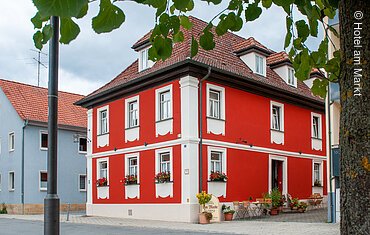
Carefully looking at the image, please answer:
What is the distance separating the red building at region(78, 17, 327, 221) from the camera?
20.8 metres

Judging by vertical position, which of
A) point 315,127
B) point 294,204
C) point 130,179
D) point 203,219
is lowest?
point 203,219

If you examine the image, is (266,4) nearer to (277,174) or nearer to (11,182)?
(277,174)

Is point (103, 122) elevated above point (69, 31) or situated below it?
above

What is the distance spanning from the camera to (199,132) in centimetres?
2083

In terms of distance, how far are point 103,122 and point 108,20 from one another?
81.7 ft

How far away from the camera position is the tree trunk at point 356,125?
193 cm

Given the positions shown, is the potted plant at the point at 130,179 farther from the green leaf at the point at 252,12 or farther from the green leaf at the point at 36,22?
the green leaf at the point at 36,22

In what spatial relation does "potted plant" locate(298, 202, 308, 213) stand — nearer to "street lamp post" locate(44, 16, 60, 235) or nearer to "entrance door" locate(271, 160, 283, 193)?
"entrance door" locate(271, 160, 283, 193)

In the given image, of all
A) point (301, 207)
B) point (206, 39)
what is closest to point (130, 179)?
point (301, 207)

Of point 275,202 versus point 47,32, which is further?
point 275,202

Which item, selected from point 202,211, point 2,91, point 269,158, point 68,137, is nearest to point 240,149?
point 269,158

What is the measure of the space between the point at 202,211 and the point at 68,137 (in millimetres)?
17258

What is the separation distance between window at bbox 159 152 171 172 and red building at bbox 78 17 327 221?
0.14 feet

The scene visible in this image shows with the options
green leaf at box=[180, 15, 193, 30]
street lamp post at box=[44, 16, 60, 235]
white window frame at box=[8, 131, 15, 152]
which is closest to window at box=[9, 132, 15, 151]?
white window frame at box=[8, 131, 15, 152]
